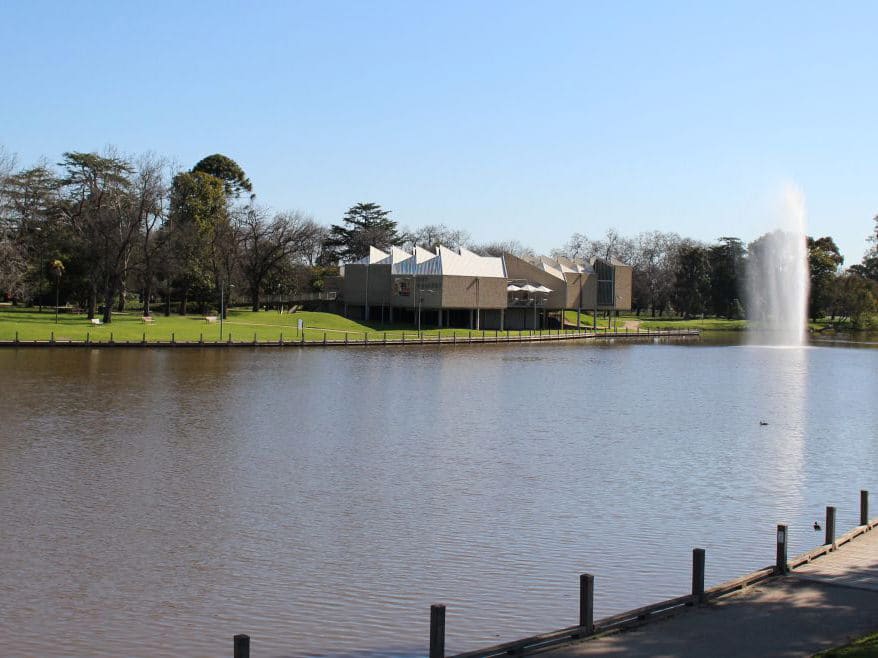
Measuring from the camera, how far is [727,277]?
154m

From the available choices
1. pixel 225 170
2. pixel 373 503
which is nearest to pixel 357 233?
pixel 225 170

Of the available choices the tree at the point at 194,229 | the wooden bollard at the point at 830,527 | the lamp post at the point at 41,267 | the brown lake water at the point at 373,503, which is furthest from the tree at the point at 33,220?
the wooden bollard at the point at 830,527

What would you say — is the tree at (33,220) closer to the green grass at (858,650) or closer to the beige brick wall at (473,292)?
the beige brick wall at (473,292)

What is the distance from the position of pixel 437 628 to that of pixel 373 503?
44.4 ft

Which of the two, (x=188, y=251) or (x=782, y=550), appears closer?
(x=782, y=550)

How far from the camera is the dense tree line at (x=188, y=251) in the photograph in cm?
9344

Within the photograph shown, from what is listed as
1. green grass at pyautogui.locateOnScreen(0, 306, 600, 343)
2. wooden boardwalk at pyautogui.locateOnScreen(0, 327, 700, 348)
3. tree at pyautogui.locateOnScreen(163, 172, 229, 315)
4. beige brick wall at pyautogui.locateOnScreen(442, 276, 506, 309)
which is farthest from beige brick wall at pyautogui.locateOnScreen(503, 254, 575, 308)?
tree at pyautogui.locateOnScreen(163, 172, 229, 315)

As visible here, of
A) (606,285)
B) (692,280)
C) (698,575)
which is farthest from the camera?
(692,280)

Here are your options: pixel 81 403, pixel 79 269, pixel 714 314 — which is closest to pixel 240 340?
pixel 79 269

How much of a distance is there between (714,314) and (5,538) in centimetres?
15044

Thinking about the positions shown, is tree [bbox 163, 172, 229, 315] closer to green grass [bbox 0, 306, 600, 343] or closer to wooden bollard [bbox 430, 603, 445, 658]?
green grass [bbox 0, 306, 600, 343]

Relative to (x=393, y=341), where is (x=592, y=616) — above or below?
below

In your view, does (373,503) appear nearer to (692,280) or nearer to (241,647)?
(241,647)

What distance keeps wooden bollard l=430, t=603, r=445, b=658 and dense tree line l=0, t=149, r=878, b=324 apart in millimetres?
78291
